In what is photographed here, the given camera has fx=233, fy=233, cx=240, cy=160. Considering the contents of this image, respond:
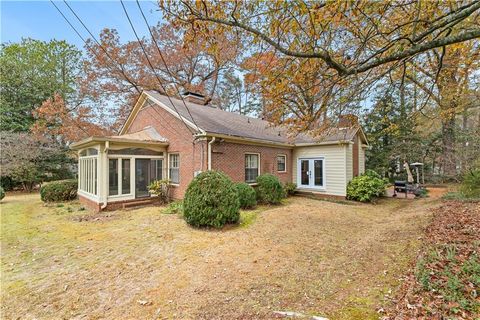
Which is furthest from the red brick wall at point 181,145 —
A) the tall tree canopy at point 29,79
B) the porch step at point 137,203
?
the tall tree canopy at point 29,79

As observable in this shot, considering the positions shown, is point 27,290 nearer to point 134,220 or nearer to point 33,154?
point 134,220

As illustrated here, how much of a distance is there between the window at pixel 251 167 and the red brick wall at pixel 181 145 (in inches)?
102

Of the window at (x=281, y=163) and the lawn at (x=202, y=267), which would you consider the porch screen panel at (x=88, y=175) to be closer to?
the lawn at (x=202, y=267)

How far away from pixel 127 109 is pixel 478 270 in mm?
21414

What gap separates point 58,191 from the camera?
1174 cm

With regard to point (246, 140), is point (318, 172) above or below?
below

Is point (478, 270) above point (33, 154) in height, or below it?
below

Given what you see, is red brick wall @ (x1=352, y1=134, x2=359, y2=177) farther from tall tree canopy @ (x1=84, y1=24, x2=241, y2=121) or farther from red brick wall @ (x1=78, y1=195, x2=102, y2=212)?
red brick wall @ (x1=78, y1=195, x2=102, y2=212)

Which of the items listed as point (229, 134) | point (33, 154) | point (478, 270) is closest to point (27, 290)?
point (478, 270)

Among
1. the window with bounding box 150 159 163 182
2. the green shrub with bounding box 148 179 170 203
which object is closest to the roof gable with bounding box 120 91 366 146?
the window with bounding box 150 159 163 182

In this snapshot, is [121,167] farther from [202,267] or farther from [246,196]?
[202,267]

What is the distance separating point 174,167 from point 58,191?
6.21m

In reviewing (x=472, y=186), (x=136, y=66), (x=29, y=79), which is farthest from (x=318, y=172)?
(x=29, y=79)

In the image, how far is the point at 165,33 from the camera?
757 inches
